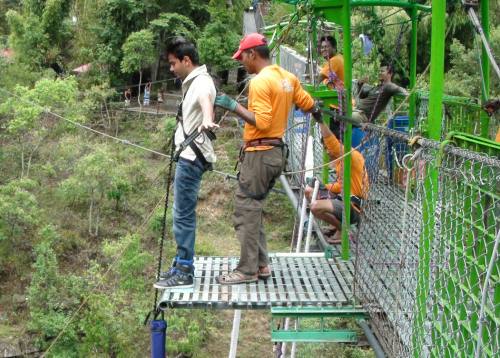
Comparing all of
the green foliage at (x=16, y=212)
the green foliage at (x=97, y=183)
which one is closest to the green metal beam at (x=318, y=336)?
the green foliage at (x=16, y=212)

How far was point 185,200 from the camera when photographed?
3.01 m

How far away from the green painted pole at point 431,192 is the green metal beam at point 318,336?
0.79 meters

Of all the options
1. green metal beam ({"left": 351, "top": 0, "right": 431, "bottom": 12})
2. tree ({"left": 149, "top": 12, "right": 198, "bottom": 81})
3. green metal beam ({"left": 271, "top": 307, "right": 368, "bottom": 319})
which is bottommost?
green metal beam ({"left": 271, "top": 307, "right": 368, "bottom": 319})

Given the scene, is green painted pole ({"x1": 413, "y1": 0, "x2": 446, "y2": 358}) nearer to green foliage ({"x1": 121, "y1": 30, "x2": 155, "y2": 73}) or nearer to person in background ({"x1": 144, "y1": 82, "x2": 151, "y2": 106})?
green foliage ({"x1": 121, "y1": 30, "x2": 155, "y2": 73})

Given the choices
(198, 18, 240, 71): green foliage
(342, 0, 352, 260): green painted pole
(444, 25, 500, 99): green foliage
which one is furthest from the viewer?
(198, 18, 240, 71): green foliage

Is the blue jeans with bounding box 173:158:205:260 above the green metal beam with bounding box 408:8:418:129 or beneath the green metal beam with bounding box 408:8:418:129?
beneath

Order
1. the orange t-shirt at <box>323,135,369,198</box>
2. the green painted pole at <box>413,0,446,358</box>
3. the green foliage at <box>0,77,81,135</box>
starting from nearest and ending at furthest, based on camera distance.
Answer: the green painted pole at <box>413,0,446,358</box> → the orange t-shirt at <box>323,135,369,198</box> → the green foliage at <box>0,77,81,135</box>

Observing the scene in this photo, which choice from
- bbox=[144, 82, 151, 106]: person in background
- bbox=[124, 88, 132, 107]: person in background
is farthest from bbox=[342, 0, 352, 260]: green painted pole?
bbox=[124, 88, 132, 107]: person in background

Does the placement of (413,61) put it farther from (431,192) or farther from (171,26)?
(171,26)

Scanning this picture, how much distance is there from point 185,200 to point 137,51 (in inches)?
454

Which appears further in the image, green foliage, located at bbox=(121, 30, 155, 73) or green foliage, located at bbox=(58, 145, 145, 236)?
green foliage, located at bbox=(121, 30, 155, 73)

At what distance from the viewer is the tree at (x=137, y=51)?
540 inches

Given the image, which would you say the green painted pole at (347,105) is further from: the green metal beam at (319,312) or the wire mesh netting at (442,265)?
the green metal beam at (319,312)

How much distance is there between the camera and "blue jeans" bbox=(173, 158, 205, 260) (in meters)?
2.98
